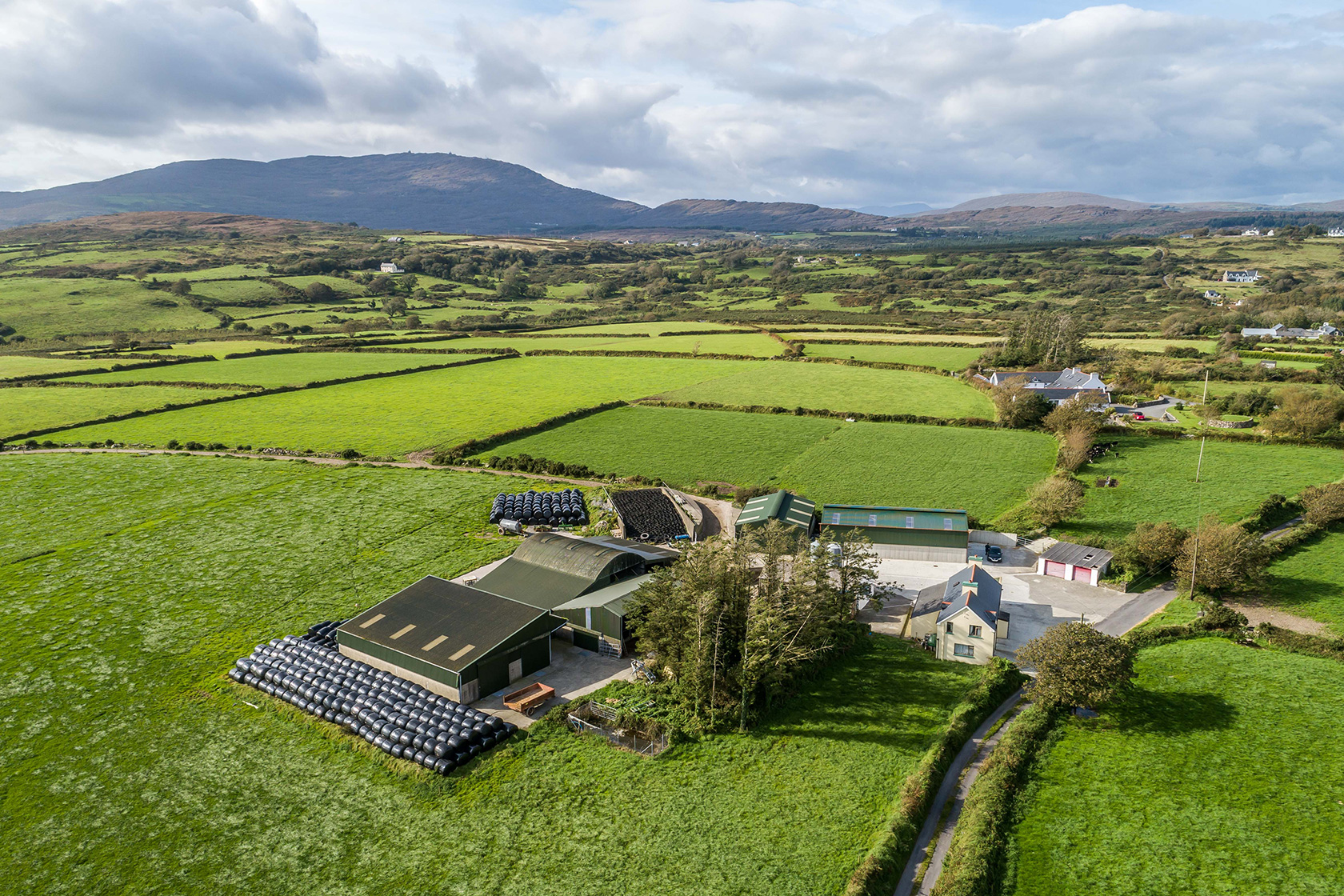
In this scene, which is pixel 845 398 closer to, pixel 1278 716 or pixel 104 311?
pixel 1278 716

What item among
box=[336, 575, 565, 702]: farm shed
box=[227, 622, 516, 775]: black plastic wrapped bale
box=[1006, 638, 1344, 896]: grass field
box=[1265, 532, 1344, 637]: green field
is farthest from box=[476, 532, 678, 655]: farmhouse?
box=[1265, 532, 1344, 637]: green field

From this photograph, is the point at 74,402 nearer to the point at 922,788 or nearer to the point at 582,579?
the point at 582,579

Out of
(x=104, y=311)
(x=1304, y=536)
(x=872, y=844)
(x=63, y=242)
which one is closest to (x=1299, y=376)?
(x=1304, y=536)

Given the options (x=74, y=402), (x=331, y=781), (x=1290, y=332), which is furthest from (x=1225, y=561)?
(x=1290, y=332)

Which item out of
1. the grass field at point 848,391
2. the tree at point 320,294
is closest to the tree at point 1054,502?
the grass field at point 848,391

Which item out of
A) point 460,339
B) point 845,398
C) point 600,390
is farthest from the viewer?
point 460,339

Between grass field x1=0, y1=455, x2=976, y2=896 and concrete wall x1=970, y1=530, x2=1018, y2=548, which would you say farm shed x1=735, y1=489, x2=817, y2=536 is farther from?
grass field x1=0, y1=455, x2=976, y2=896
